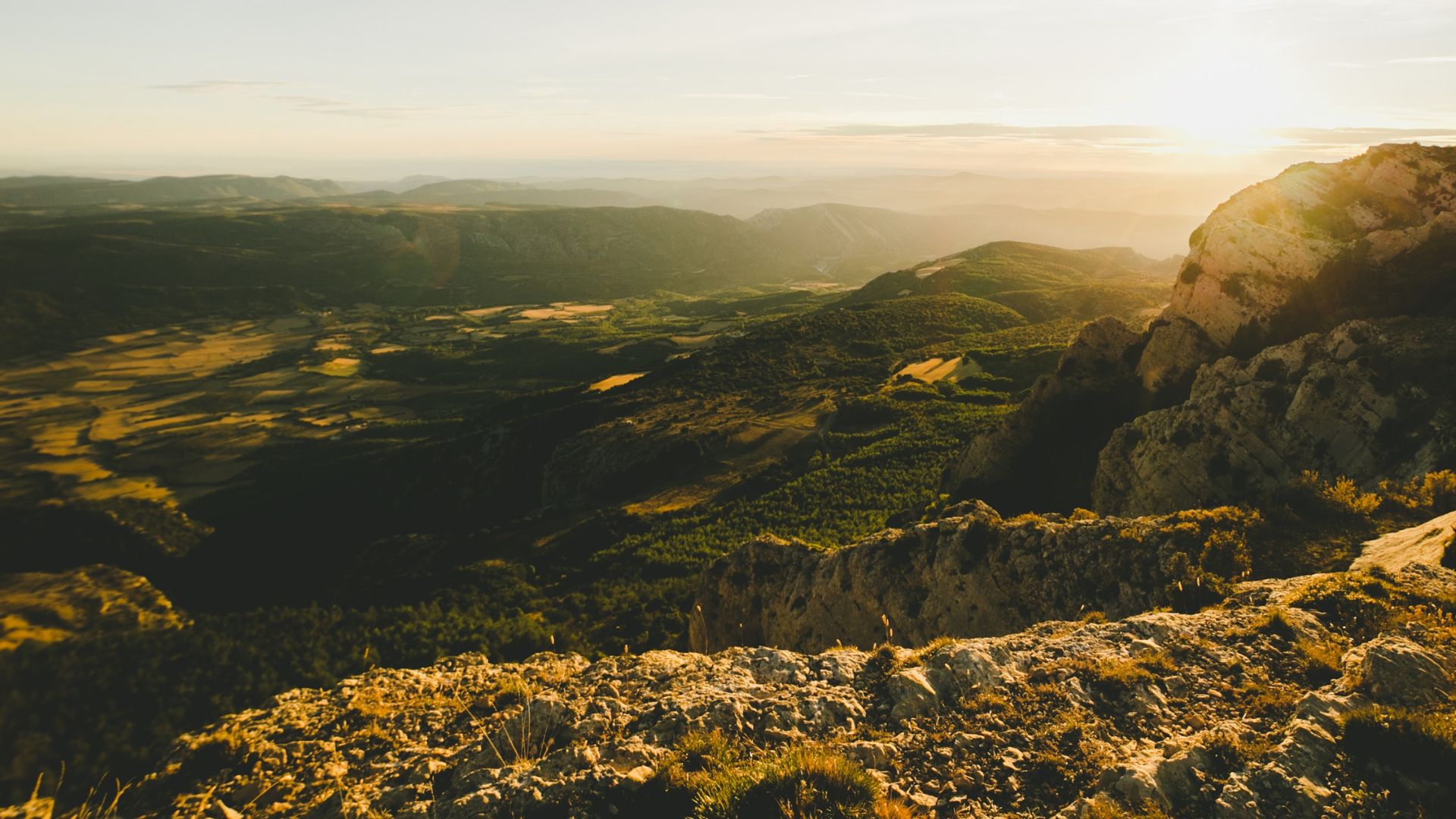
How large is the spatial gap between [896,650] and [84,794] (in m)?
15.0

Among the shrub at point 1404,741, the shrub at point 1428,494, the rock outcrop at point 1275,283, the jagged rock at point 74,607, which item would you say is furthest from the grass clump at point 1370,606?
the jagged rock at point 74,607

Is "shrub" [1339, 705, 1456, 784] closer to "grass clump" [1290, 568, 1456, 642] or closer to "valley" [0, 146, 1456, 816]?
"valley" [0, 146, 1456, 816]

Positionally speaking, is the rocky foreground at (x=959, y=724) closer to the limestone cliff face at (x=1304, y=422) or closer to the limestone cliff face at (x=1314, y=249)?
the limestone cliff face at (x=1304, y=422)

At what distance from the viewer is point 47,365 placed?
163875 mm

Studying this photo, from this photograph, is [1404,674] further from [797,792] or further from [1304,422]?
[1304,422]

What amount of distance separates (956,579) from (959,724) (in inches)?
364

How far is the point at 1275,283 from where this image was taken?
79.3 feet

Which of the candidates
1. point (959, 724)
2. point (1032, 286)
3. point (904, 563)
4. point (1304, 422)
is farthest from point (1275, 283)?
point (1032, 286)

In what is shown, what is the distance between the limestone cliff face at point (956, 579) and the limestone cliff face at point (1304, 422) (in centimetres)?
576

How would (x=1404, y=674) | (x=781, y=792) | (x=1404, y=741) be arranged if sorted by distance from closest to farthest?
(x=1404, y=741), (x=781, y=792), (x=1404, y=674)

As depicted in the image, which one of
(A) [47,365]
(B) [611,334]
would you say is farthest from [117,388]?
(B) [611,334]

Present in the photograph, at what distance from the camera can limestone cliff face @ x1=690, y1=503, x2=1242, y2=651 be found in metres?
14.3

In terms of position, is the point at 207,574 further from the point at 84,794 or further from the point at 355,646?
the point at 84,794

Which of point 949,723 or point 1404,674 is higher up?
point 1404,674
